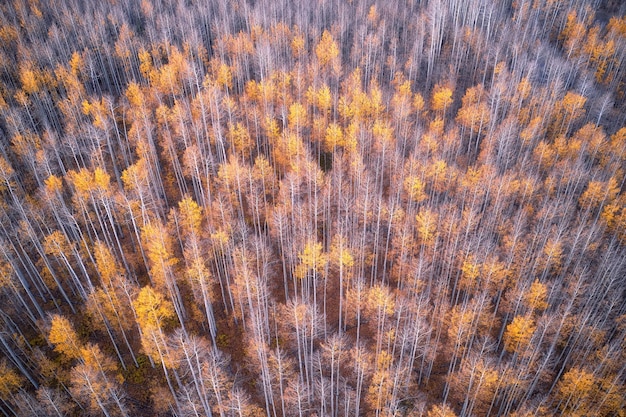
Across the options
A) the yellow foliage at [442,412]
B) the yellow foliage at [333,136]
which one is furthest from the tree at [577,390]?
the yellow foliage at [333,136]

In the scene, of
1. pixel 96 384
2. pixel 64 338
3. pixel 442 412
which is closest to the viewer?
pixel 96 384

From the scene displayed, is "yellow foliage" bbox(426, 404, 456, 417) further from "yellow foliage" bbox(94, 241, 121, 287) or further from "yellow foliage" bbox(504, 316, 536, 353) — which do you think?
"yellow foliage" bbox(94, 241, 121, 287)

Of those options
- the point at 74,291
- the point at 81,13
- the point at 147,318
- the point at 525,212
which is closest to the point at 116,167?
the point at 74,291

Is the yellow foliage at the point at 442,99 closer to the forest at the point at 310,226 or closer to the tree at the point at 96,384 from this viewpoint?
the forest at the point at 310,226

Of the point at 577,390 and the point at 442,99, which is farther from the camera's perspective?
the point at 442,99

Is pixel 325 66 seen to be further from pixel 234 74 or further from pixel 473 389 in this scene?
pixel 473 389

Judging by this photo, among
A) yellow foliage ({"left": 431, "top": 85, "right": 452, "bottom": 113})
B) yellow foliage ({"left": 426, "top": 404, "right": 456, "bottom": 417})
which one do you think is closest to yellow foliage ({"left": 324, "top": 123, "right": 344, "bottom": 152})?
yellow foliage ({"left": 431, "top": 85, "right": 452, "bottom": 113})

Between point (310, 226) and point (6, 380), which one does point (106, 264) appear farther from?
point (310, 226)

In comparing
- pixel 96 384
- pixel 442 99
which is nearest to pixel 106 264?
pixel 96 384
